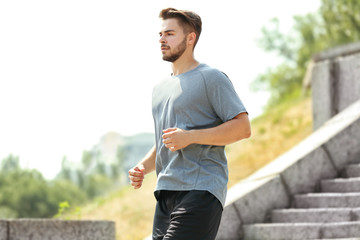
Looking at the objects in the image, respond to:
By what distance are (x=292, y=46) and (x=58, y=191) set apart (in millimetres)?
18645

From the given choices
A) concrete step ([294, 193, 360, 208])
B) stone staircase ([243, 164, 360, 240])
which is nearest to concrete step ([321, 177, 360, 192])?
stone staircase ([243, 164, 360, 240])

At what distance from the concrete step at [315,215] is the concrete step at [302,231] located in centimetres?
30

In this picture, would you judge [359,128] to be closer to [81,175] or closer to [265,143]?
[265,143]

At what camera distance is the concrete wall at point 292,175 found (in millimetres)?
6445

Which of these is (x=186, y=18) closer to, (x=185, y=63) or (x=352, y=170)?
(x=185, y=63)

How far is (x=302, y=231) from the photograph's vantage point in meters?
5.92

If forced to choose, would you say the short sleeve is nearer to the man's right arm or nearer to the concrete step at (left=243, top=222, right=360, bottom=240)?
the man's right arm

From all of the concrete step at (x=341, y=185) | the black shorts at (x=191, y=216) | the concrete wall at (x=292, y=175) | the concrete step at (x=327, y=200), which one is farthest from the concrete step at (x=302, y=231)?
the black shorts at (x=191, y=216)

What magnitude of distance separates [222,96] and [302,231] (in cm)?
310

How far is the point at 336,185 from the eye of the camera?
6.91 m

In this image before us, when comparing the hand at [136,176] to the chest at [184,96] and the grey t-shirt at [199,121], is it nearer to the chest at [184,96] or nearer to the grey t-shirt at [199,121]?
the grey t-shirt at [199,121]

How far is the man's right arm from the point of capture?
3.35 m

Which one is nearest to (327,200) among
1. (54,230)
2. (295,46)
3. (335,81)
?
(54,230)

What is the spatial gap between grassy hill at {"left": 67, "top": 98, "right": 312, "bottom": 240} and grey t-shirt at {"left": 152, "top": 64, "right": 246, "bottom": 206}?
8148mm
